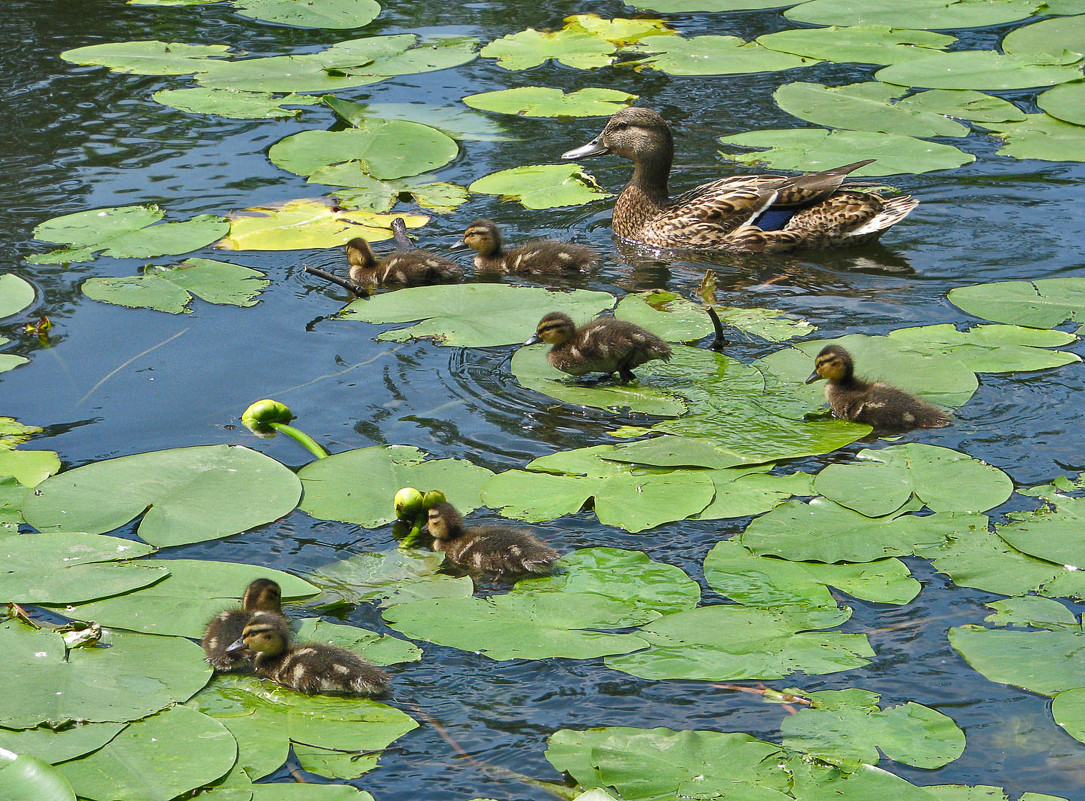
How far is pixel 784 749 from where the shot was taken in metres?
3.74

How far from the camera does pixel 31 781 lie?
3508 mm

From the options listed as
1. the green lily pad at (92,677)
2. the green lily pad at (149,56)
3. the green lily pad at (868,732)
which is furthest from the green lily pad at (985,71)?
the green lily pad at (92,677)

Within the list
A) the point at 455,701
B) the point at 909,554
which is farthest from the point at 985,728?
the point at 455,701

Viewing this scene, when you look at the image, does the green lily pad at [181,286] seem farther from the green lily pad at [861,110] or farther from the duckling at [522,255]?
the green lily pad at [861,110]

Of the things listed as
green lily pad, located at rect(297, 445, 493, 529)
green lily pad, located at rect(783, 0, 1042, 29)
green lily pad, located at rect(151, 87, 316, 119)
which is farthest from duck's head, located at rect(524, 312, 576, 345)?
green lily pad, located at rect(783, 0, 1042, 29)

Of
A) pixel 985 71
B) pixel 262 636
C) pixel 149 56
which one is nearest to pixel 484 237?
pixel 262 636

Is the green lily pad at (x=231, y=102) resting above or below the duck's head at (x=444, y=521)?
A: above

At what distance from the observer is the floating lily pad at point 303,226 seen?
8.06 m

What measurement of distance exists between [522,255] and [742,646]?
4054mm

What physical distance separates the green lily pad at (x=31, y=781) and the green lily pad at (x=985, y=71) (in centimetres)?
872

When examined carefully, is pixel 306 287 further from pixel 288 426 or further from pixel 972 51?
pixel 972 51

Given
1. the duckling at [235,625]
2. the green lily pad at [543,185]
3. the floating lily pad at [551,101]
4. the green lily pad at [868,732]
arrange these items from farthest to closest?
the floating lily pad at [551,101] → the green lily pad at [543,185] → the duckling at [235,625] → the green lily pad at [868,732]

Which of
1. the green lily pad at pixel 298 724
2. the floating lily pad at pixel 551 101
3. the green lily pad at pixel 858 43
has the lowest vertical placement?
the green lily pad at pixel 298 724

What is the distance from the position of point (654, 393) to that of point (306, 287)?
2.44 meters
